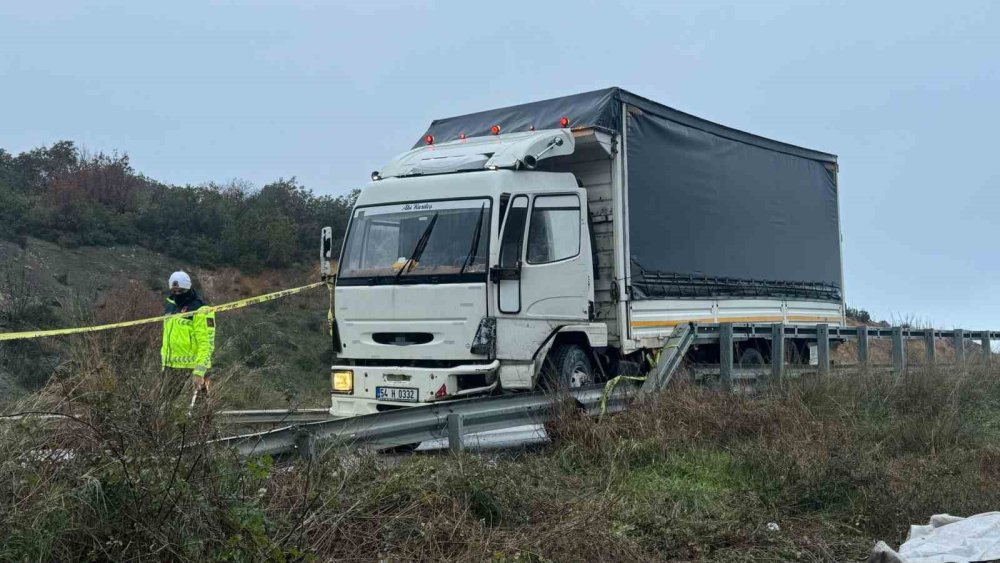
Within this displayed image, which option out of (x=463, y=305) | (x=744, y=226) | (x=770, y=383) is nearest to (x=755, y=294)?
(x=744, y=226)

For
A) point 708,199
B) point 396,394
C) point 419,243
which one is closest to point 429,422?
point 396,394

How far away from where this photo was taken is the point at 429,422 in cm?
747

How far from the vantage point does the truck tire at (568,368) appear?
9477 millimetres

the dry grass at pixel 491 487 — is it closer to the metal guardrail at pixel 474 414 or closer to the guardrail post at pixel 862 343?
the metal guardrail at pixel 474 414

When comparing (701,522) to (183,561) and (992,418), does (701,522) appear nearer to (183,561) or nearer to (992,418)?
(183,561)

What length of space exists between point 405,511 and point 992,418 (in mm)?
8552

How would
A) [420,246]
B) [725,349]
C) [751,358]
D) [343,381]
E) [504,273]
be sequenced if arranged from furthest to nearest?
[751,358], [725,349], [343,381], [420,246], [504,273]

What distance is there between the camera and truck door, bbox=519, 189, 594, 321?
9398 millimetres

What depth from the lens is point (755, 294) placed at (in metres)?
13.2

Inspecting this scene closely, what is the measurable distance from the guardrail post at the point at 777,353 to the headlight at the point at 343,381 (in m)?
4.91

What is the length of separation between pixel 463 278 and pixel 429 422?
1.99 metres

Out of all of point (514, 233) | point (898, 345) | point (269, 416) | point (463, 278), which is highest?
point (514, 233)

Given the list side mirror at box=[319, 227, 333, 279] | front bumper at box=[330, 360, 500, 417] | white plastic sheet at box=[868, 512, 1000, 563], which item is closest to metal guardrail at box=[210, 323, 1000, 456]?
front bumper at box=[330, 360, 500, 417]

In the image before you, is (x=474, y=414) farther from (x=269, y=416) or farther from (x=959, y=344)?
(x=959, y=344)
